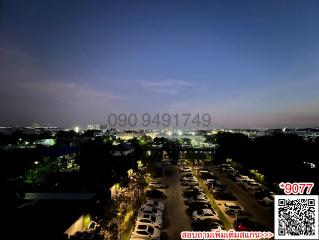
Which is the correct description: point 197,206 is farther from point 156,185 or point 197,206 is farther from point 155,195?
point 156,185

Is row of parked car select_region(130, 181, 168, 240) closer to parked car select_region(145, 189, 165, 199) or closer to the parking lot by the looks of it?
the parking lot

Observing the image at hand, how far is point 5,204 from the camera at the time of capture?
1001 centimetres

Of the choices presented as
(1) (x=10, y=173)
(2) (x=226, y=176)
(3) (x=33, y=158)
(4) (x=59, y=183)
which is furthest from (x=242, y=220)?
(3) (x=33, y=158)

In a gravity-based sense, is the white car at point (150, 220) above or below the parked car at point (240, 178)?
above

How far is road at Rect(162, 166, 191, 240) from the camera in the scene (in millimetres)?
10703

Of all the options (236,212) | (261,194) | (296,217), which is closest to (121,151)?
(261,194)

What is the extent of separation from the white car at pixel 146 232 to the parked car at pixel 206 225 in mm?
1644

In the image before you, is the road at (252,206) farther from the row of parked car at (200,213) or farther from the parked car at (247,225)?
the row of parked car at (200,213)

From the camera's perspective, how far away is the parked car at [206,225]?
10809 mm

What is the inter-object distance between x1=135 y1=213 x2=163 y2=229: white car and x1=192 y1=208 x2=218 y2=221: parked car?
1583mm

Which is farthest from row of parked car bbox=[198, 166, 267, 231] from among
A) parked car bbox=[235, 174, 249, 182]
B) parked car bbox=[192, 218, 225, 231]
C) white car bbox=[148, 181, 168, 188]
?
parked car bbox=[235, 174, 249, 182]

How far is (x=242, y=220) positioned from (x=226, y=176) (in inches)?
484

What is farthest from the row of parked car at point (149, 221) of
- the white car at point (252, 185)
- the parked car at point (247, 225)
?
the white car at point (252, 185)

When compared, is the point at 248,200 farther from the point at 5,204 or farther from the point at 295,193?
the point at 5,204
